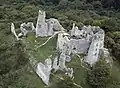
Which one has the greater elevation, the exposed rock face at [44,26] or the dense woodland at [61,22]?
the exposed rock face at [44,26]

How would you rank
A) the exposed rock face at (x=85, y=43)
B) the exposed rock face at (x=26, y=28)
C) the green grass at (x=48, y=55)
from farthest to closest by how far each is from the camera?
the exposed rock face at (x=26, y=28)
the exposed rock face at (x=85, y=43)
the green grass at (x=48, y=55)

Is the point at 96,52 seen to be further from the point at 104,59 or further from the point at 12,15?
the point at 12,15

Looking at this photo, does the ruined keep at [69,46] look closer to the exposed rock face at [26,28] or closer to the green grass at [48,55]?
the green grass at [48,55]

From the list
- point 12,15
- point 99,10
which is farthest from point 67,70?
point 99,10

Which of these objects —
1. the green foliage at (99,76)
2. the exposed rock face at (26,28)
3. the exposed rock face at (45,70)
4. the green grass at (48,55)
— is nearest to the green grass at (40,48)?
the green grass at (48,55)

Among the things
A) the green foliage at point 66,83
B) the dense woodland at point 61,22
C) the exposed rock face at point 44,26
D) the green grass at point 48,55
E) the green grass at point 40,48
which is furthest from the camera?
the exposed rock face at point 44,26

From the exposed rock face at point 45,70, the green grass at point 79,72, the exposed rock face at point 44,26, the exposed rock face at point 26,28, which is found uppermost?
the exposed rock face at point 44,26

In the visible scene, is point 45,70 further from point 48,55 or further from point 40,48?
point 40,48
